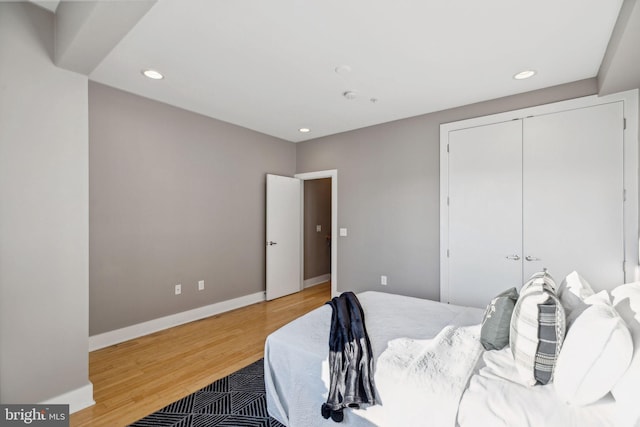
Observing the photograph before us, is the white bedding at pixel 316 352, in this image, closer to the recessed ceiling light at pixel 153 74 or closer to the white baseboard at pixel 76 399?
the white baseboard at pixel 76 399

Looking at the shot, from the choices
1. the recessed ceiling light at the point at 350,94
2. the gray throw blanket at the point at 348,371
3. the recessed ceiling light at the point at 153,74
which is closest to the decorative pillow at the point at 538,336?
the gray throw blanket at the point at 348,371

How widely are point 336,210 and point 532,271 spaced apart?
260 cm

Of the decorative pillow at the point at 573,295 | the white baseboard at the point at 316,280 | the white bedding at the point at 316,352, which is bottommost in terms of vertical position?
the white baseboard at the point at 316,280

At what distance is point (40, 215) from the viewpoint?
189cm

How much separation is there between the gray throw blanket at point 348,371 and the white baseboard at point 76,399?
1.74m

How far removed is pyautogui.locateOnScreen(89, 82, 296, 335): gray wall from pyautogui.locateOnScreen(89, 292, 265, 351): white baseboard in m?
0.07

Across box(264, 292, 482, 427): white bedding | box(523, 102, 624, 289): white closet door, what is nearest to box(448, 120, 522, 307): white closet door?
box(523, 102, 624, 289): white closet door

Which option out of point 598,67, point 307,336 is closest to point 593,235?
point 598,67

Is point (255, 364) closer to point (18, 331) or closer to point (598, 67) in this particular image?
point (18, 331)

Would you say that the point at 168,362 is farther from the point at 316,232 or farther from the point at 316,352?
the point at 316,232

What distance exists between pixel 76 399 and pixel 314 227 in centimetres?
423

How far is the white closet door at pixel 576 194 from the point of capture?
2707mm

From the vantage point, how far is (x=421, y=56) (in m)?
2.45

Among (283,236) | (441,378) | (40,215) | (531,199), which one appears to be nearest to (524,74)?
(531,199)
